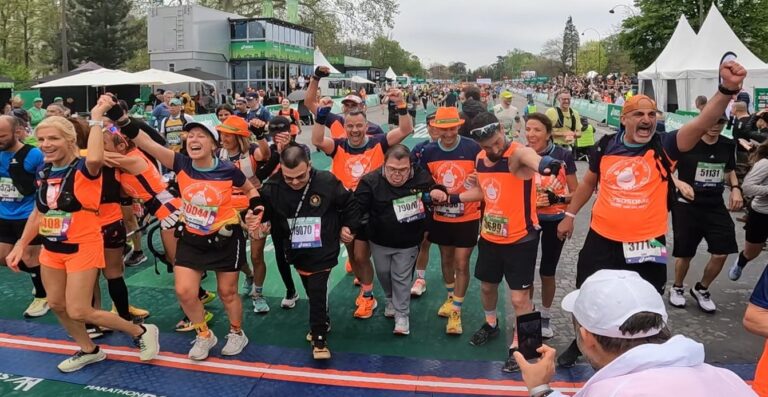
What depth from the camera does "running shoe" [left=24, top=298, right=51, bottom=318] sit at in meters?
5.19

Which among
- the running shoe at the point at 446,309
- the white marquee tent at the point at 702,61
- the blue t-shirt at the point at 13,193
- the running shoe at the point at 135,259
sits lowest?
the running shoe at the point at 446,309

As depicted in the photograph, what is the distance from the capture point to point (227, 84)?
38938 mm

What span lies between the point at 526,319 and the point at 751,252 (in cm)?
446

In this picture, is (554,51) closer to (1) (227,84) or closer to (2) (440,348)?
(1) (227,84)

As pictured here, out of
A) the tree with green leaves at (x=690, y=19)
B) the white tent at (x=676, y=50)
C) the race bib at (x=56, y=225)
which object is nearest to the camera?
the race bib at (x=56, y=225)

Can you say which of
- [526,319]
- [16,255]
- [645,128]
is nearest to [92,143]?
[16,255]

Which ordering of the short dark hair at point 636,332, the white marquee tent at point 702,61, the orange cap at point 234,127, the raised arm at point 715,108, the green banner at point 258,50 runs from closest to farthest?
1. the short dark hair at point 636,332
2. the raised arm at point 715,108
3. the orange cap at point 234,127
4. the white marquee tent at point 702,61
5. the green banner at point 258,50

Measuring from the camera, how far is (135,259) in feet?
22.5

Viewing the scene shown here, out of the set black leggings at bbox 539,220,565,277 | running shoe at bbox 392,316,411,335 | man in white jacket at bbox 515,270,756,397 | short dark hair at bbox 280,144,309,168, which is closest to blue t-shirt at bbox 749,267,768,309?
man in white jacket at bbox 515,270,756,397

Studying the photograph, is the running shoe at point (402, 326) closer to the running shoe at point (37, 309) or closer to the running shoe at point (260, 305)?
the running shoe at point (260, 305)

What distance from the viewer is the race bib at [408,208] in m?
4.53

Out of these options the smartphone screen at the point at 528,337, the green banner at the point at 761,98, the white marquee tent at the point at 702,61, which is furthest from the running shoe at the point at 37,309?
the white marquee tent at the point at 702,61

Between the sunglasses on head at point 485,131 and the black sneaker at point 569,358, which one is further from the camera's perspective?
the black sneaker at point 569,358

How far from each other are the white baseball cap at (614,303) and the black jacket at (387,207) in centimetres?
285
